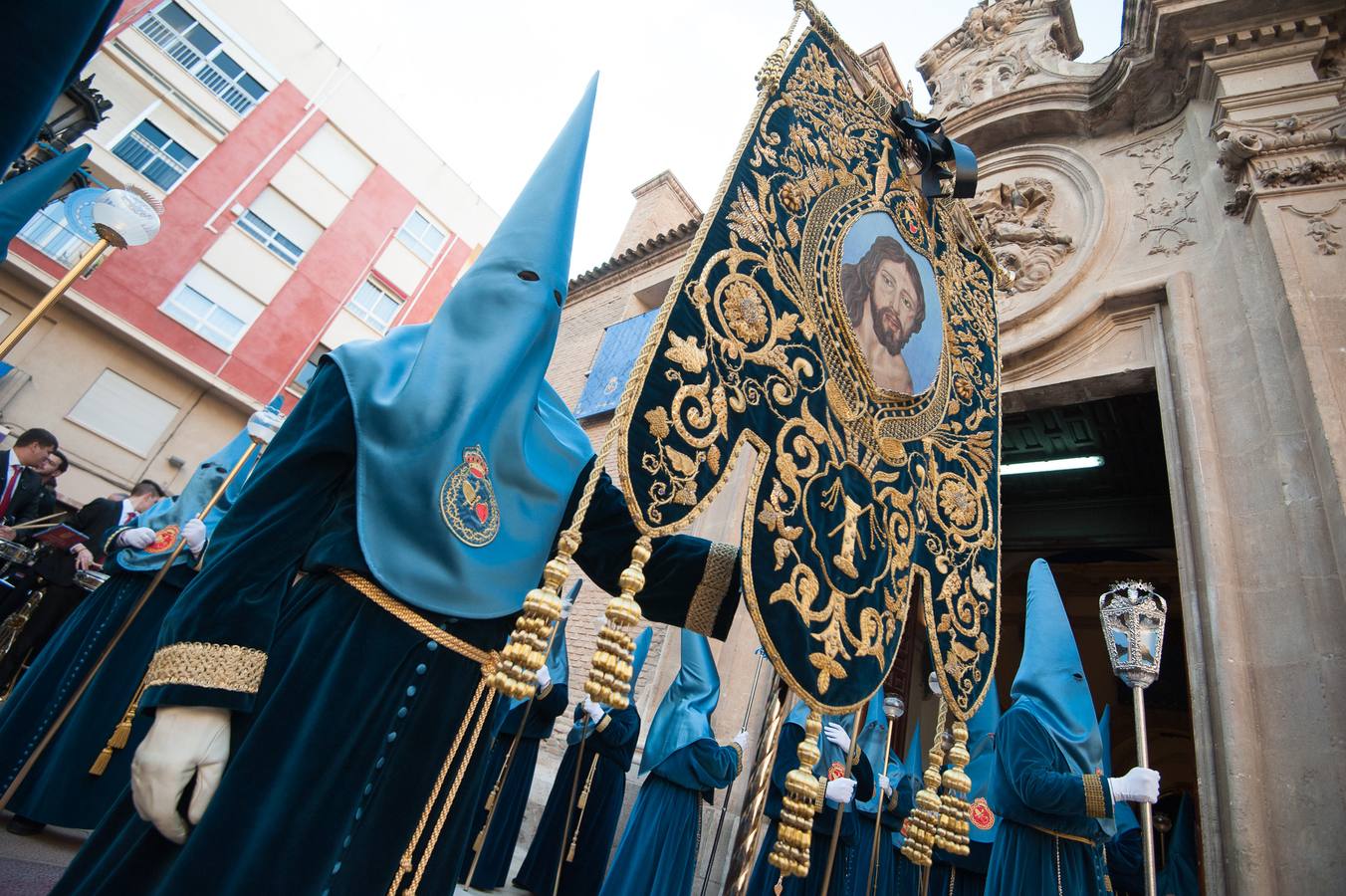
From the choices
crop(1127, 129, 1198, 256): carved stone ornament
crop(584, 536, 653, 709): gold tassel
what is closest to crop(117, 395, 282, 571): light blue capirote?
crop(584, 536, 653, 709): gold tassel

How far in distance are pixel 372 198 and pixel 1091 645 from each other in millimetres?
22426

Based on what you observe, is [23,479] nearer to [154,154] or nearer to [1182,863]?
[1182,863]

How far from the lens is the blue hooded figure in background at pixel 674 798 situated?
4.03m

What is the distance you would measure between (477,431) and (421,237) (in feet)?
74.5

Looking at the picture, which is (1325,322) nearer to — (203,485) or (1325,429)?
(1325,429)

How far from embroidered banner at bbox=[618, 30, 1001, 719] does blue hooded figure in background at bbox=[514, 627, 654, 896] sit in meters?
3.19

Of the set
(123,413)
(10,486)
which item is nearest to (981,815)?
(10,486)

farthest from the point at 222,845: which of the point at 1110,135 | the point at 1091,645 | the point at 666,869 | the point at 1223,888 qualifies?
the point at 1091,645

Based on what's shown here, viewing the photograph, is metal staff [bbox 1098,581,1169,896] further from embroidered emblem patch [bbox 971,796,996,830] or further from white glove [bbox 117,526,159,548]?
white glove [bbox 117,526,159,548]

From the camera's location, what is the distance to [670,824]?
13.6ft

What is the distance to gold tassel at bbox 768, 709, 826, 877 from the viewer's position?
4.64 feet

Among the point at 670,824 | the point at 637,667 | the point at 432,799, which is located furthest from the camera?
the point at 637,667

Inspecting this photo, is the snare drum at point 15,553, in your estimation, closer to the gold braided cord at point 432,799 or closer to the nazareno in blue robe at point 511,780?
the nazareno in blue robe at point 511,780

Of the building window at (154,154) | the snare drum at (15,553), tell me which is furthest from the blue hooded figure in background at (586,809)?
the building window at (154,154)
